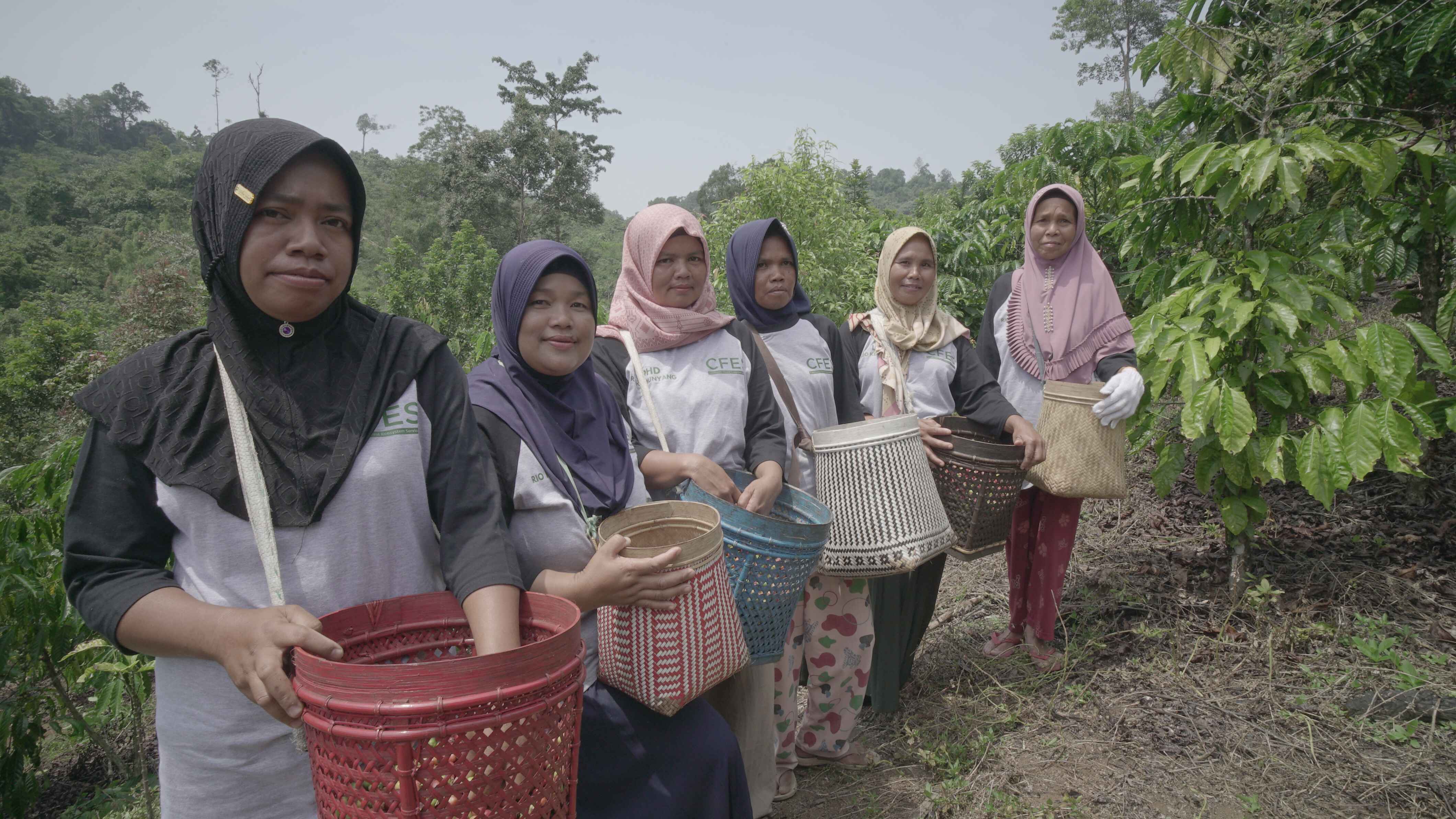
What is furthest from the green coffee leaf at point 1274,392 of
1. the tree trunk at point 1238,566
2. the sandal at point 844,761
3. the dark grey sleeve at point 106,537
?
the dark grey sleeve at point 106,537

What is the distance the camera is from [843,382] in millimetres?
2920

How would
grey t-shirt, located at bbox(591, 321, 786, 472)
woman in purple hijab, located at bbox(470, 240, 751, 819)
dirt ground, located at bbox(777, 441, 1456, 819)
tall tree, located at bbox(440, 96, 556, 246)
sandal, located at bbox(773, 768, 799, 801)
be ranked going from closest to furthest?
1. woman in purple hijab, located at bbox(470, 240, 751, 819)
2. grey t-shirt, located at bbox(591, 321, 786, 472)
3. dirt ground, located at bbox(777, 441, 1456, 819)
4. sandal, located at bbox(773, 768, 799, 801)
5. tall tree, located at bbox(440, 96, 556, 246)

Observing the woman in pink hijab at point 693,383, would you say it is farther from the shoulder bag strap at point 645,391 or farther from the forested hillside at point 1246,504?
the forested hillside at point 1246,504

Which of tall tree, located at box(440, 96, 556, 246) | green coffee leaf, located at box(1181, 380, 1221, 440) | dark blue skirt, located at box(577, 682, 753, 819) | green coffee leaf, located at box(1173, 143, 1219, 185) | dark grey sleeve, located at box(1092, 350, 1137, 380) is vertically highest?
tall tree, located at box(440, 96, 556, 246)

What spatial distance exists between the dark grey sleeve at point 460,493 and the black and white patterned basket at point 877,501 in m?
1.22

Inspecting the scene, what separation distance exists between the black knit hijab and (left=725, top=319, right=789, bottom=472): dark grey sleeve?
122 cm

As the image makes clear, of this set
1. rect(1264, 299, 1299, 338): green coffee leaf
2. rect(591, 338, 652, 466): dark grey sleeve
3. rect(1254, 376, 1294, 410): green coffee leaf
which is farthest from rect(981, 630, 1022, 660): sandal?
rect(591, 338, 652, 466): dark grey sleeve

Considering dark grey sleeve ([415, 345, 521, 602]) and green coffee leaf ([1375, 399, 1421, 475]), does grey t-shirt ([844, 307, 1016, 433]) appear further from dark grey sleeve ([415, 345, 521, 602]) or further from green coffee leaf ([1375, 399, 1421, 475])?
dark grey sleeve ([415, 345, 521, 602])

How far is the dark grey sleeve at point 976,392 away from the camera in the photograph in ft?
9.96

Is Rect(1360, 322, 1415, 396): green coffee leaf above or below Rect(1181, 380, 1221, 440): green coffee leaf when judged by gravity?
above

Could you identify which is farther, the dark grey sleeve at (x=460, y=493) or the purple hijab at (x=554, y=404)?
the purple hijab at (x=554, y=404)

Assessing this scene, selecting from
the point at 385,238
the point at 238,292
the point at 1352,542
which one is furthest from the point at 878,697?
the point at 385,238

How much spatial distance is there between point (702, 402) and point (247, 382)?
1.29 metres

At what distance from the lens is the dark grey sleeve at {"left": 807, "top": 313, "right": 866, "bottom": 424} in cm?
290
